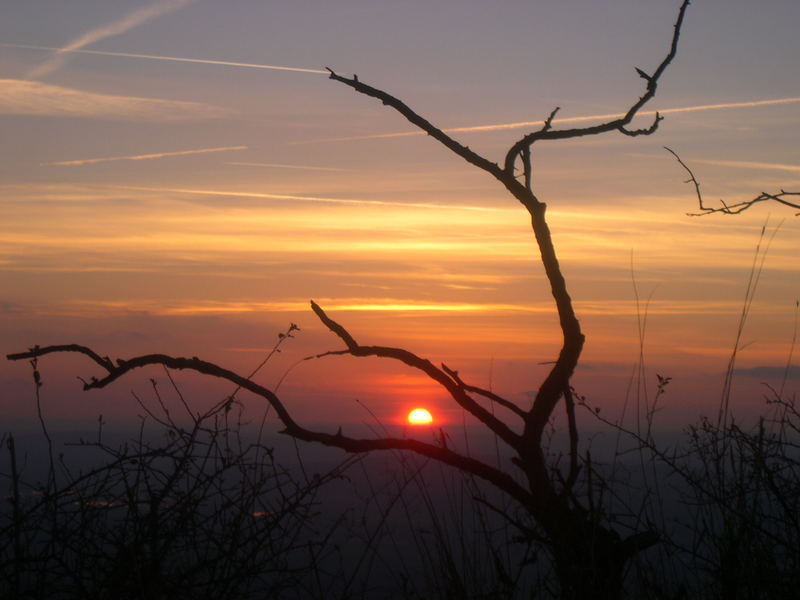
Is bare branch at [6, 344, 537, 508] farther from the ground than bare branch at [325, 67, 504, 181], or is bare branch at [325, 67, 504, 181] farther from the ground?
bare branch at [325, 67, 504, 181]

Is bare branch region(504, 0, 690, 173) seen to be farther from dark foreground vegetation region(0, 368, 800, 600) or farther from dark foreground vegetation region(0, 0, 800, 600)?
dark foreground vegetation region(0, 368, 800, 600)

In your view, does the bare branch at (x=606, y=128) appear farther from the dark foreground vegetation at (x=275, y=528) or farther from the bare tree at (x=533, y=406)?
the dark foreground vegetation at (x=275, y=528)

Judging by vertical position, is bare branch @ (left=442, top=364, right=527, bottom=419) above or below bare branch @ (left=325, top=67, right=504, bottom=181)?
below

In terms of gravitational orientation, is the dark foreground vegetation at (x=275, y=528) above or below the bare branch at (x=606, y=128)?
below

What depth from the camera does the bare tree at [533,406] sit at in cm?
360

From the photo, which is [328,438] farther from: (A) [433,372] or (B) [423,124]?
(B) [423,124]

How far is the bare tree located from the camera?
3.60 meters

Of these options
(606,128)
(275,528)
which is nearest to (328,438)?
(275,528)

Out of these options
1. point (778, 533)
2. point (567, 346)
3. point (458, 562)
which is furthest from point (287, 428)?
point (778, 533)

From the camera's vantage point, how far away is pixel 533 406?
3934 millimetres

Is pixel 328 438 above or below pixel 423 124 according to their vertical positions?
below

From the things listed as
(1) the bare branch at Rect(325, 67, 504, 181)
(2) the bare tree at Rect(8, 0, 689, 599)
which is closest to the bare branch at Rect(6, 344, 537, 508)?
(2) the bare tree at Rect(8, 0, 689, 599)

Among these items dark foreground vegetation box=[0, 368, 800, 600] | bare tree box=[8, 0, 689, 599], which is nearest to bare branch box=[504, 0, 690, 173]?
bare tree box=[8, 0, 689, 599]

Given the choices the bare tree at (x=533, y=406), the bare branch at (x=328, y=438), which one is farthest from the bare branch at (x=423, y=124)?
the bare branch at (x=328, y=438)
